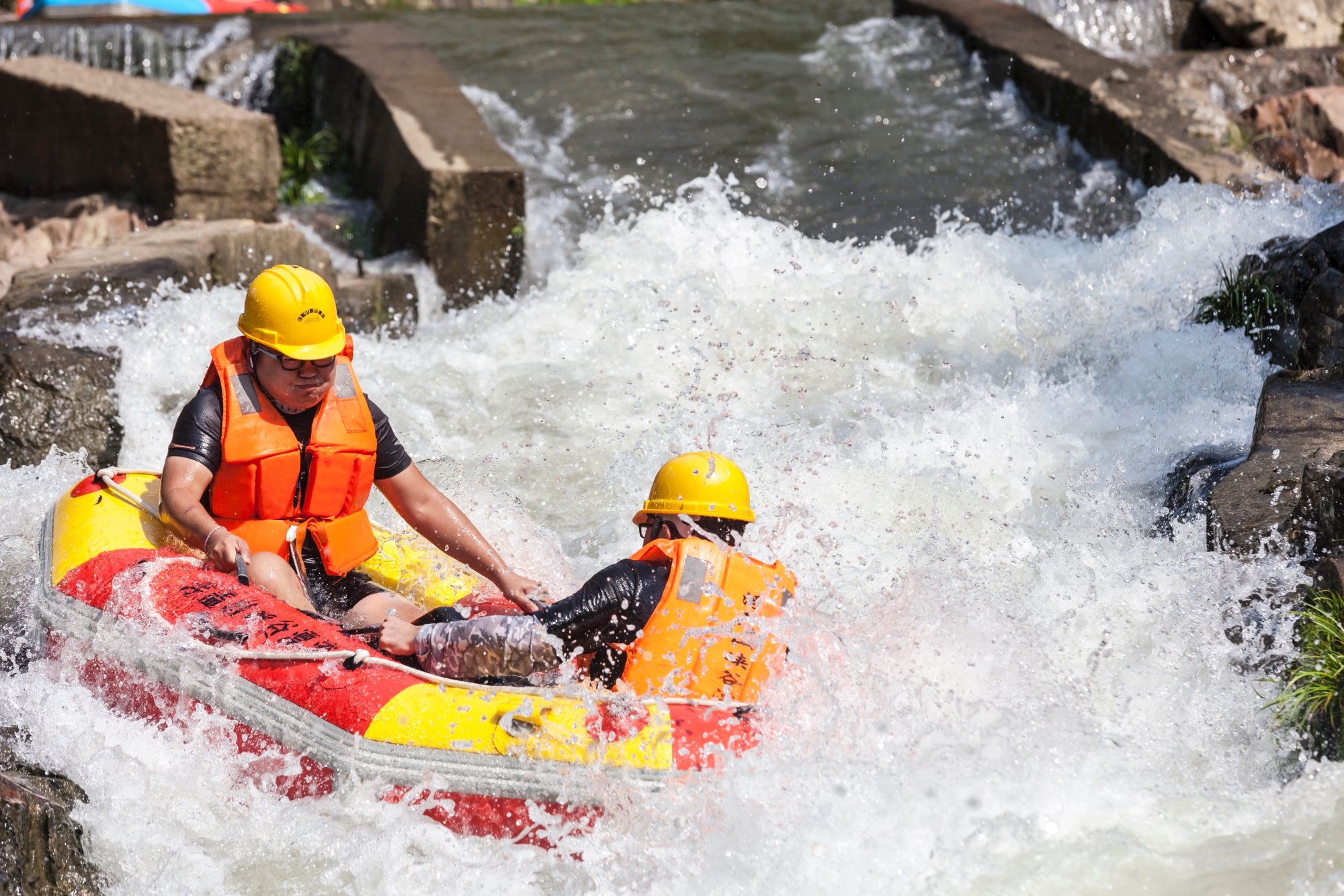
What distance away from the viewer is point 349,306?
300 inches

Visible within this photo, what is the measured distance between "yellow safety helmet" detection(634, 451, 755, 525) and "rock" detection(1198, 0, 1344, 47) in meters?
9.50

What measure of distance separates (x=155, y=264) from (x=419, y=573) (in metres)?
3.17

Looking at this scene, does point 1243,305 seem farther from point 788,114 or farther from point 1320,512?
point 788,114

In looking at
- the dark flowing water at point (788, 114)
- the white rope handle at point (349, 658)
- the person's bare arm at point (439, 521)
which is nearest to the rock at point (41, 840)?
the white rope handle at point (349, 658)

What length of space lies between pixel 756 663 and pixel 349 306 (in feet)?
15.7

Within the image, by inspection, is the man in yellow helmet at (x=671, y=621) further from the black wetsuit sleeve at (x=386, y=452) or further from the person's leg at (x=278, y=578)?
the black wetsuit sleeve at (x=386, y=452)

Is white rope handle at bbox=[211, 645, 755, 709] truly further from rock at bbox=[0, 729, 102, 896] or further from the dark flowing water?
the dark flowing water

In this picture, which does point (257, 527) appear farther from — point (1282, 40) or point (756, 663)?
point (1282, 40)

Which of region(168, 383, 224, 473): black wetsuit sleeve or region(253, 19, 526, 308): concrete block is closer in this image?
region(168, 383, 224, 473): black wetsuit sleeve

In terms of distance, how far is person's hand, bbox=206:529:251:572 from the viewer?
400 centimetres

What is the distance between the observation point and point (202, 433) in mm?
4188

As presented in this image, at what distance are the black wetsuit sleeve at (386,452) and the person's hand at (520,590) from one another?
1.90ft

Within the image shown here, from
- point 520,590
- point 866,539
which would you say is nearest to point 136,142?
point 520,590

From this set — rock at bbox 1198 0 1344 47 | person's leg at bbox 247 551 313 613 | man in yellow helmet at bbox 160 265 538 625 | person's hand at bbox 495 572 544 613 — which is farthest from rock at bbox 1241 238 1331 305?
person's leg at bbox 247 551 313 613
